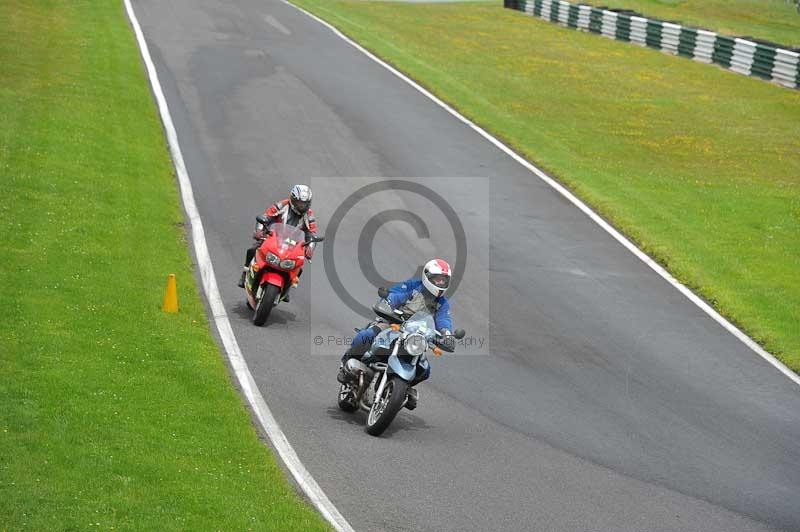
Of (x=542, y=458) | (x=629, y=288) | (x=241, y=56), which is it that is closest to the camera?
(x=542, y=458)

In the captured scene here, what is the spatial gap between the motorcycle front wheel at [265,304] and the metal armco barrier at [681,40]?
2885 cm

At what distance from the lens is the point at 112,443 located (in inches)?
431

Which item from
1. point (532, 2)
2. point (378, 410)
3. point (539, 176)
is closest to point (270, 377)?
point (378, 410)

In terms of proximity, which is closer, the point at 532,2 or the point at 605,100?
the point at 605,100

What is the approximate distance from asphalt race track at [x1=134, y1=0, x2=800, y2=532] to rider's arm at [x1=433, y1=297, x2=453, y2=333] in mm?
1225

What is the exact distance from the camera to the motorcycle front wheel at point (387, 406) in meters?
12.4

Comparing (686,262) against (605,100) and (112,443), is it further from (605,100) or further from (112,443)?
(605,100)

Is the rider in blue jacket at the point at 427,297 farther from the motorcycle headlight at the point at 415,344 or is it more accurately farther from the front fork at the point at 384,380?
the motorcycle headlight at the point at 415,344

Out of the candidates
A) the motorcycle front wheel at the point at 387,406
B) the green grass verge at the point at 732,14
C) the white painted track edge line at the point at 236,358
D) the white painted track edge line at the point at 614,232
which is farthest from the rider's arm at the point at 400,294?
the green grass verge at the point at 732,14

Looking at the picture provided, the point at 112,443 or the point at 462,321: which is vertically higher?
the point at 112,443

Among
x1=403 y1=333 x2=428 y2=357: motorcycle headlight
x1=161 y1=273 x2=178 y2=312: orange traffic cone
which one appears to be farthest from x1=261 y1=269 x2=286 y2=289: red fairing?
x1=403 y1=333 x2=428 y2=357: motorcycle headlight

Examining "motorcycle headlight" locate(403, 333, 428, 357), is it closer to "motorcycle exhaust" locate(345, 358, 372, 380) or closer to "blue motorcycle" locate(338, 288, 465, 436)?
"blue motorcycle" locate(338, 288, 465, 436)

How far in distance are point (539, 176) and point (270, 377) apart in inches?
517

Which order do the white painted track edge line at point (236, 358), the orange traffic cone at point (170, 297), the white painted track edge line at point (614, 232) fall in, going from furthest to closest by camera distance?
1. the white painted track edge line at point (614, 232)
2. the orange traffic cone at point (170, 297)
3. the white painted track edge line at point (236, 358)
